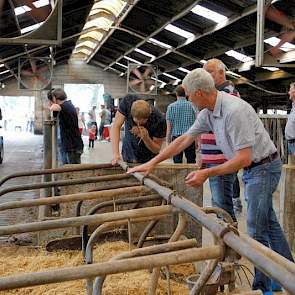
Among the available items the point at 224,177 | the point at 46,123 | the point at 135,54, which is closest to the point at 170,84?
the point at 135,54

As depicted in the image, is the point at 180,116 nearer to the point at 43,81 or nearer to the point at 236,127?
the point at 236,127

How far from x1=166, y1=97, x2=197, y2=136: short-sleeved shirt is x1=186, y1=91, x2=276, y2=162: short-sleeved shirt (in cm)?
368

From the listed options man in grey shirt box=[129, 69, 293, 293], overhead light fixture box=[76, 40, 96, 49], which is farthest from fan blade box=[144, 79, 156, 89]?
man in grey shirt box=[129, 69, 293, 293]

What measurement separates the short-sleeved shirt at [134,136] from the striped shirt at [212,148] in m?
0.72

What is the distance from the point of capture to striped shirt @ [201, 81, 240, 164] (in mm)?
4516

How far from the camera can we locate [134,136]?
530 centimetres

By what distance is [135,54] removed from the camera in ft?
73.8

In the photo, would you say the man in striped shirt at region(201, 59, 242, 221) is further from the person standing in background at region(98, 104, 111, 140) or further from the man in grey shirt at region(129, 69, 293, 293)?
the person standing in background at region(98, 104, 111, 140)

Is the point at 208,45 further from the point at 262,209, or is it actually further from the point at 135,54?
the point at 262,209

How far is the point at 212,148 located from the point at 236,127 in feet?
3.83

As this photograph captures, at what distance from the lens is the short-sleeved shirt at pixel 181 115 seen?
24.5 feet

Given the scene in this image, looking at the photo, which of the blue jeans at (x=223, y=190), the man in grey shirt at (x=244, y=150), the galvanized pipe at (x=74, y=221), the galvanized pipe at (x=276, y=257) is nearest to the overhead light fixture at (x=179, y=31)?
the blue jeans at (x=223, y=190)

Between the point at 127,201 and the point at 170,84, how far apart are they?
20947 mm

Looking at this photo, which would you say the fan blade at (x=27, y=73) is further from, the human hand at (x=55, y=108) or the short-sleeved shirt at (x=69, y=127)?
the human hand at (x=55, y=108)
